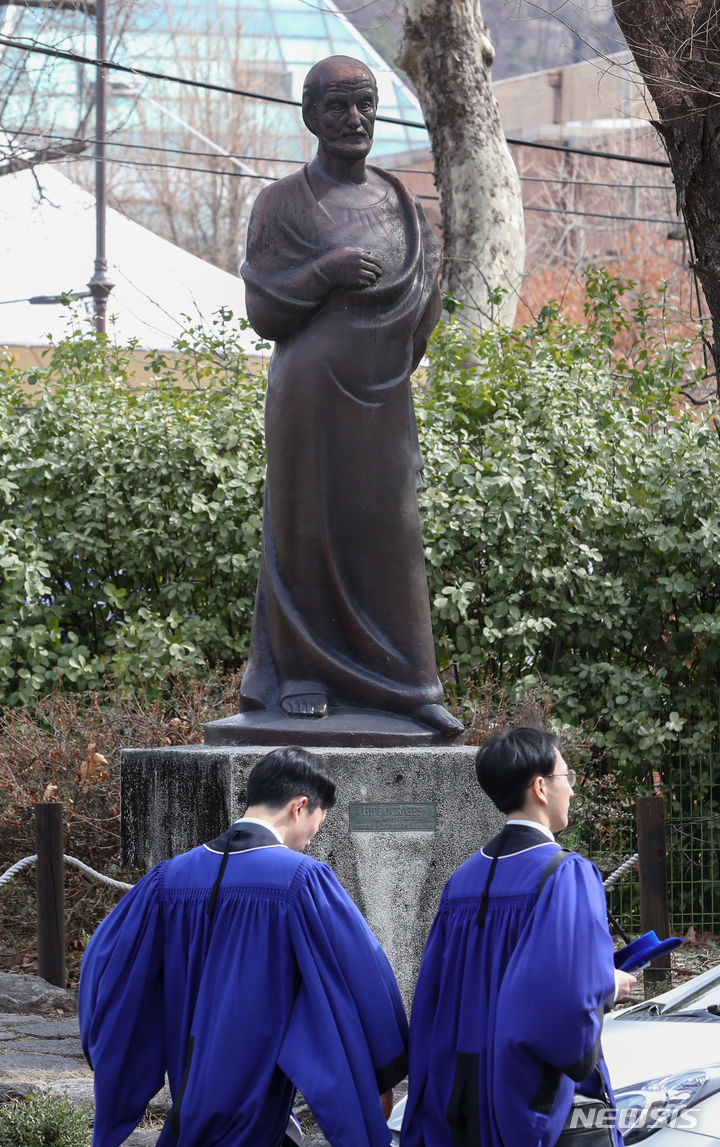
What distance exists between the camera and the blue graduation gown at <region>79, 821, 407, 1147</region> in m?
3.55

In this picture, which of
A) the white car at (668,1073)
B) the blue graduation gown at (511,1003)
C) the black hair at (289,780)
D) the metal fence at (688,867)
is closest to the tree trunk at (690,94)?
the metal fence at (688,867)

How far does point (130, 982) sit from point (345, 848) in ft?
6.27

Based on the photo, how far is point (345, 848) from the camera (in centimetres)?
557

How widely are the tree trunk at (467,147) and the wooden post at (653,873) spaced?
6751 millimetres

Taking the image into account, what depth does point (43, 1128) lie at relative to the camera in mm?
4766

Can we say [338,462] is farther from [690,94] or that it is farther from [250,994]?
[690,94]

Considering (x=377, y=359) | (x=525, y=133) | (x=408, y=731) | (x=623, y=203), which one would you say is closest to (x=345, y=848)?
(x=408, y=731)

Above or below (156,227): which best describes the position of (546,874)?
below

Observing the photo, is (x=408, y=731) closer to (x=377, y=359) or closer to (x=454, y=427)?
(x=377, y=359)

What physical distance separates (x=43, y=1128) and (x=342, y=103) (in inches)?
146

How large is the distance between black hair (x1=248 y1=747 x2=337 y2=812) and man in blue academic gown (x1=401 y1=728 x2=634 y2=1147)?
1.27ft

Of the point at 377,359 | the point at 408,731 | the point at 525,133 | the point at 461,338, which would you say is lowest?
the point at 408,731

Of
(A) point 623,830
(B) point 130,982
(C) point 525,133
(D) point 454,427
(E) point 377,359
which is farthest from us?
(C) point 525,133

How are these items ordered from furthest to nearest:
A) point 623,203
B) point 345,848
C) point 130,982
→ point 623,203
point 345,848
point 130,982
